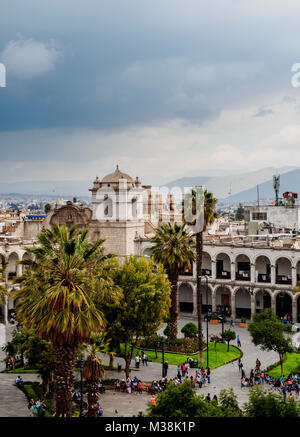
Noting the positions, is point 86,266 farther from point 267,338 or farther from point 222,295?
point 222,295

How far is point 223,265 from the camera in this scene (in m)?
62.0

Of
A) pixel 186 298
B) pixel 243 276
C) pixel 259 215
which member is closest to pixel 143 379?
pixel 243 276

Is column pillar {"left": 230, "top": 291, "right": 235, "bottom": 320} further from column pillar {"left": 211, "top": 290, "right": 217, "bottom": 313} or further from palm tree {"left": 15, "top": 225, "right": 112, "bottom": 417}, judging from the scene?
palm tree {"left": 15, "top": 225, "right": 112, "bottom": 417}

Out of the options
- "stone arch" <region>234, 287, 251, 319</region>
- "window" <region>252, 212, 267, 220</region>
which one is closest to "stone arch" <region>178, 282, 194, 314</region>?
"stone arch" <region>234, 287, 251, 319</region>

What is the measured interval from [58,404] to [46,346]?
765cm

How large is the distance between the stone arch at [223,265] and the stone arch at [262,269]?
11.4 ft

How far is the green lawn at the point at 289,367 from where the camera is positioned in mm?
37828

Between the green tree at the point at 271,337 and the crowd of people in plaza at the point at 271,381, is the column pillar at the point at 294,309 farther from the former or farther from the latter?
the crowd of people in plaza at the point at 271,381

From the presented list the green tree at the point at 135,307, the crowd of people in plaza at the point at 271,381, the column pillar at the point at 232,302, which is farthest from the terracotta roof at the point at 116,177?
the crowd of people in plaza at the point at 271,381

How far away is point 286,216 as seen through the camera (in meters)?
80.3

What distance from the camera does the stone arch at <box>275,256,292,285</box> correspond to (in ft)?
184

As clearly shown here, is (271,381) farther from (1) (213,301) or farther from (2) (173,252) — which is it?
(1) (213,301)

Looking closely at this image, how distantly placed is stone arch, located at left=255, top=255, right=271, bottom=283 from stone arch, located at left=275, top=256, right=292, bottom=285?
969 millimetres
